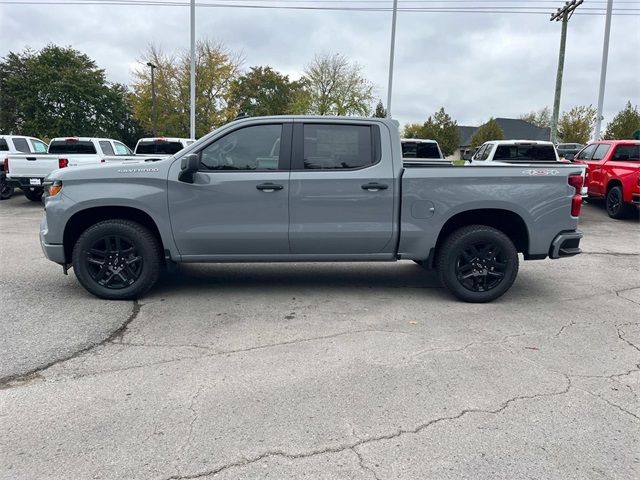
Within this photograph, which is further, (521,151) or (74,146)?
(74,146)

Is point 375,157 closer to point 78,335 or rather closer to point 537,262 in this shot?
point 78,335

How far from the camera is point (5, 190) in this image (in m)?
15.0

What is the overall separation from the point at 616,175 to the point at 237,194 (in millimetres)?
11198

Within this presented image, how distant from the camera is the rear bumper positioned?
520cm

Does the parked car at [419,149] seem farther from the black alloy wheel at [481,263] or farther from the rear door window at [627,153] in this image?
the black alloy wheel at [481,263]

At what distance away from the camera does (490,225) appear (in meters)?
5.47

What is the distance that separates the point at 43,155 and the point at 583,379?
44.4 feet

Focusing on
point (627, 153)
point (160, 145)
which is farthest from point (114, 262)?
point (627, 153)

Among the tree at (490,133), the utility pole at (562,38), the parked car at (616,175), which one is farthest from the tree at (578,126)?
the parked car at (616,175)

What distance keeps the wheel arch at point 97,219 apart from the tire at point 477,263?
314 centimetres

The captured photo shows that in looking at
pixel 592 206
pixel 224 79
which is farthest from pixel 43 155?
pixel 224 79

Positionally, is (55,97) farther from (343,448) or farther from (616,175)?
(343,448)

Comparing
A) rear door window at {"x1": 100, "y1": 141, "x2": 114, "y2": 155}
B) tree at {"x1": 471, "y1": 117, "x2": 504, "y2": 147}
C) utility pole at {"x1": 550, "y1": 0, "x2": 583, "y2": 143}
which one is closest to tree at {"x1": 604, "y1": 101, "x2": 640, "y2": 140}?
utility pole at {"x1": 550, "y1": 0, "x2": 583, "y2": 143}

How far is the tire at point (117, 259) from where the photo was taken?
5035 mm
